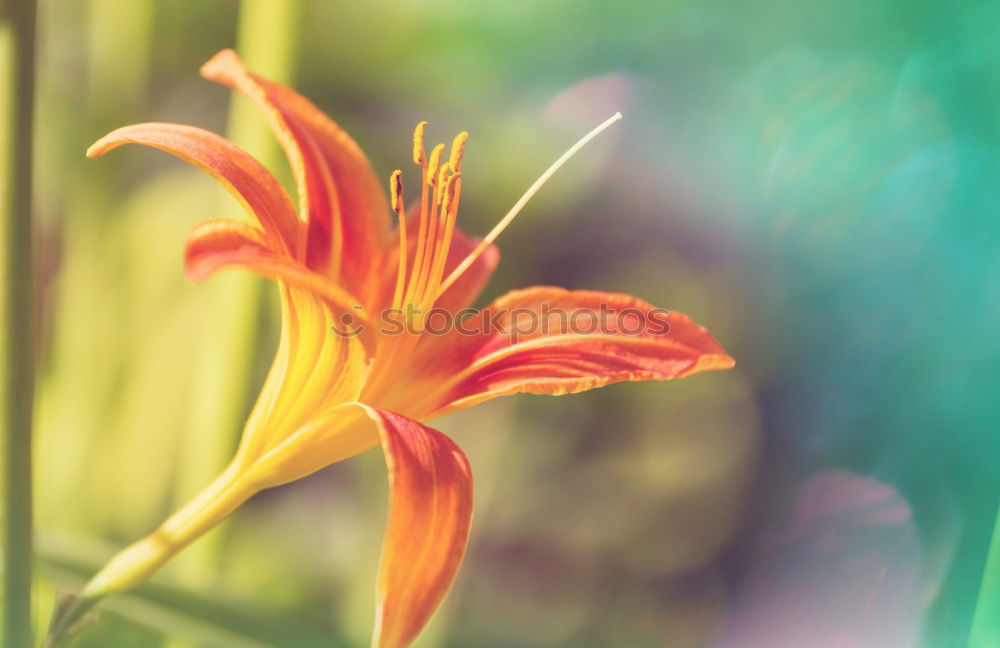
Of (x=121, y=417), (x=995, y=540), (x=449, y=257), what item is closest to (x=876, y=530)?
(x=995, y=540)

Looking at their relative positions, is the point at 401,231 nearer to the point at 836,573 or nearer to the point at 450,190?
the point at 450,190

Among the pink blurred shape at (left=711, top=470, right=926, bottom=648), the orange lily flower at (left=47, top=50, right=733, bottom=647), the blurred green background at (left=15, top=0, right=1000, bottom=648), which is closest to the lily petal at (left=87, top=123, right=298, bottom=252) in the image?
the orange lily flower at (left=47, top=50, right=733, bottom=647)

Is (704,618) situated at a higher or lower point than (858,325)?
lower

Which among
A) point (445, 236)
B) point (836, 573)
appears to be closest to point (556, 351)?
point (445, 236)

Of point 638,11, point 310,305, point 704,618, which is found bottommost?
point 704,618

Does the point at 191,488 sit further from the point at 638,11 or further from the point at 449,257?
the point at 638,11

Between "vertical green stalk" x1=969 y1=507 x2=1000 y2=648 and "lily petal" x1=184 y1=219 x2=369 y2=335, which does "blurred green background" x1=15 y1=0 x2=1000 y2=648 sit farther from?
"lily petal" x1=184 y1=219 x2=369 y2=335

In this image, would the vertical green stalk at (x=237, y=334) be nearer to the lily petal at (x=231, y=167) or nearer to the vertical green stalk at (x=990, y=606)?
the lily petal at (x=231, y=167)

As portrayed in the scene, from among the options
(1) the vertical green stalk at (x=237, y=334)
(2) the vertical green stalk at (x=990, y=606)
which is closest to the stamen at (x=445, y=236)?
(1) the vertical green stalk at (x=237, y=334)
